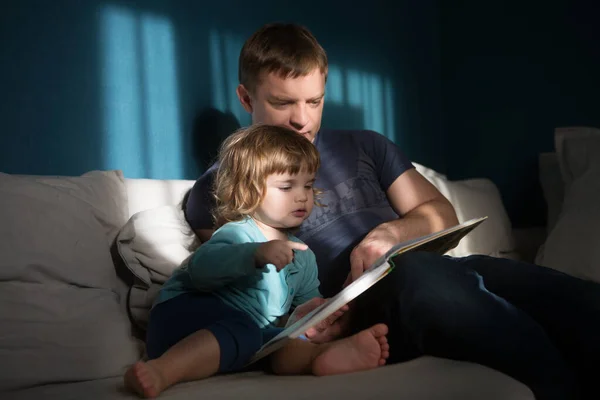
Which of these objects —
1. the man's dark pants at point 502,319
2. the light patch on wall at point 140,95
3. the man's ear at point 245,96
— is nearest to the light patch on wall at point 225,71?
the light patch on wall at point 140,95

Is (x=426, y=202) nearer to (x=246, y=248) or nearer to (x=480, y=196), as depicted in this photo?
(x=246, y=248)

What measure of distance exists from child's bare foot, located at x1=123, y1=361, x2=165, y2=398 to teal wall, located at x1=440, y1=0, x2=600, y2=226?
246 centimetres

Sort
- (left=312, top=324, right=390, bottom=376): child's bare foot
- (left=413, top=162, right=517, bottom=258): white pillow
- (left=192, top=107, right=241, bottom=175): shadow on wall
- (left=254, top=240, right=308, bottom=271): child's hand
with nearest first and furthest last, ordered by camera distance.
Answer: (left=312, top=324, right=390, bottom=376): child's bare foot < (left=254, top=240, right=308, bottom=271): child's hand < (left=192, top=107, right=241, bottom=175): shadow on wall < (left=413, top=162, right=517, bottom=258): white pillow

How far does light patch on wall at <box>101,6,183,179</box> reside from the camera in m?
1.96

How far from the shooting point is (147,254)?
5.45 feet

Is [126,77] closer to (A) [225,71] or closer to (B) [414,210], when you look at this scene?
(A) [225,71]

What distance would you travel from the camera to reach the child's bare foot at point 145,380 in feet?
3.36

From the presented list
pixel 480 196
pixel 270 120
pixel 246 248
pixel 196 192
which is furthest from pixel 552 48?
pixel 246 248

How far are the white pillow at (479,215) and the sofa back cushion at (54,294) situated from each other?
1.44m

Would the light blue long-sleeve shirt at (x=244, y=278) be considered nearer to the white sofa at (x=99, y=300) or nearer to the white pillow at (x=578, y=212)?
the white sofa at (x=99, y=300)

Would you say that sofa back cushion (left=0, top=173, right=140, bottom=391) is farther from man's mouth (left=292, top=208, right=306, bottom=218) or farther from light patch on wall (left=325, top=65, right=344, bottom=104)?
light patch on wall (left=325, top=65, right=344, bottom=104)

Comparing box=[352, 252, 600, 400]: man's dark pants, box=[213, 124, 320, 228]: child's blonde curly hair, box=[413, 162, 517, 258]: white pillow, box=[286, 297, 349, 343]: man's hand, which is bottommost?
box=[413, 162, 517, 258]: white pillow

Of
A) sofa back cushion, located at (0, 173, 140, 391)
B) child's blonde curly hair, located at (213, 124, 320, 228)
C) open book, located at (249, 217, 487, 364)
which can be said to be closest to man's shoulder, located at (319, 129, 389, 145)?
child's blonde curly hair, located at (213, 124, 320, 228)

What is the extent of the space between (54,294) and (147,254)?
0.30 metres
